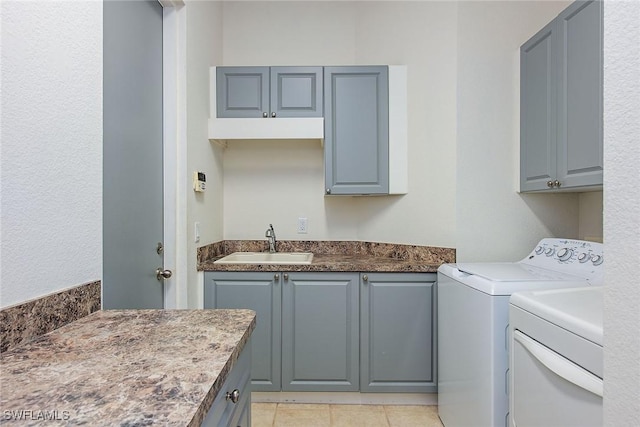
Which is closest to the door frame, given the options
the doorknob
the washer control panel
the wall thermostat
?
the doorknob

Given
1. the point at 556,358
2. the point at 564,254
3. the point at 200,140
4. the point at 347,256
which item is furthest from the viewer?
the point at 347,256

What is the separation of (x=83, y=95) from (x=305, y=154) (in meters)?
1.82

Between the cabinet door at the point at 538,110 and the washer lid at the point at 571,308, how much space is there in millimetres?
781

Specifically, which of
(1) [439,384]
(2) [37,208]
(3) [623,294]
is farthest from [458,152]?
(2) [37,208]

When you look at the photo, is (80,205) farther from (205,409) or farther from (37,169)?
(205,409)

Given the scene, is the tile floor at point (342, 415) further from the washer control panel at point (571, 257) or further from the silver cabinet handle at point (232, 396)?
the silver cabinet handle at point (232, 396)

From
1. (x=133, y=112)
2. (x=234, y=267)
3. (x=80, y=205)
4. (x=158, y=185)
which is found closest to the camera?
(x=80, y=205)

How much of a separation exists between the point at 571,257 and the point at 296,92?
190 cm

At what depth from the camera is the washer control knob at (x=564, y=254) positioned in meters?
1.66

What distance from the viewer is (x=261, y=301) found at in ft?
6.85

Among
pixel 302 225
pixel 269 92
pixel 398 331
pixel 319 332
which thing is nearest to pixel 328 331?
pixel 319 332

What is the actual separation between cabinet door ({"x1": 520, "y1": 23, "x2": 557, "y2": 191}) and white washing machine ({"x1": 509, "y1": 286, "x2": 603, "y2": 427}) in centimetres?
78

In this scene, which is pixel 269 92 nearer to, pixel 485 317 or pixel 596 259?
pixel 485 317

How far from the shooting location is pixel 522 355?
3.92ft
